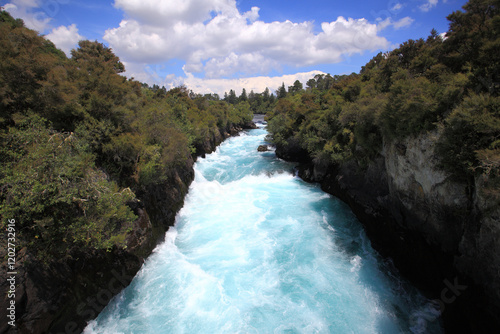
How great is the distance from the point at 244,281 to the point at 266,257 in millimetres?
1897

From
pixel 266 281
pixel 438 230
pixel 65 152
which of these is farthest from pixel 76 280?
pixel 438 230

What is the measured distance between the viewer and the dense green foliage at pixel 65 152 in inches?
239

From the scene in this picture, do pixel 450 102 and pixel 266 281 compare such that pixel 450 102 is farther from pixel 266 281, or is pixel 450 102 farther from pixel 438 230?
pixel 266 281

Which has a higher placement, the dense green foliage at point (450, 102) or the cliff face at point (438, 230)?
A: the dense green foliage at point (450, 102)

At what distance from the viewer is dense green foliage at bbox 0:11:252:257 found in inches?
239

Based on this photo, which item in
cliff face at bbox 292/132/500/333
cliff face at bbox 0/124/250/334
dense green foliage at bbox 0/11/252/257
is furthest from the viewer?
cliff face at bbox 292/132/500/333

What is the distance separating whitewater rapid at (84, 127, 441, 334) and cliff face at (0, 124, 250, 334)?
591 millimetres

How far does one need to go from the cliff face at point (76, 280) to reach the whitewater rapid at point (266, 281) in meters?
0.59

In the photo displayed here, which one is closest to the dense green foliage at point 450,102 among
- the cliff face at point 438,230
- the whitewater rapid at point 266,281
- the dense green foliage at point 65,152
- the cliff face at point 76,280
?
the cliff face at point 438,230

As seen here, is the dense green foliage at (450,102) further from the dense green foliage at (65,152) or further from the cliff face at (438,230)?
the dense green foliage at (65,152)

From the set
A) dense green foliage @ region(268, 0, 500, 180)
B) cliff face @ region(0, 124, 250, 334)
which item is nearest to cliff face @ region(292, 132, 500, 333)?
dense green foliage @ region(268, 0, 500, 180)

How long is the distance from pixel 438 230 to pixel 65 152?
14.2 m

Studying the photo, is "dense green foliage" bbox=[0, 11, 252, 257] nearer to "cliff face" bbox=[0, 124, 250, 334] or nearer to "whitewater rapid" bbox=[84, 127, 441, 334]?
"cliff face" bbox=[0, 124, 250, 334]

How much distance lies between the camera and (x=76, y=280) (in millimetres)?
7020
